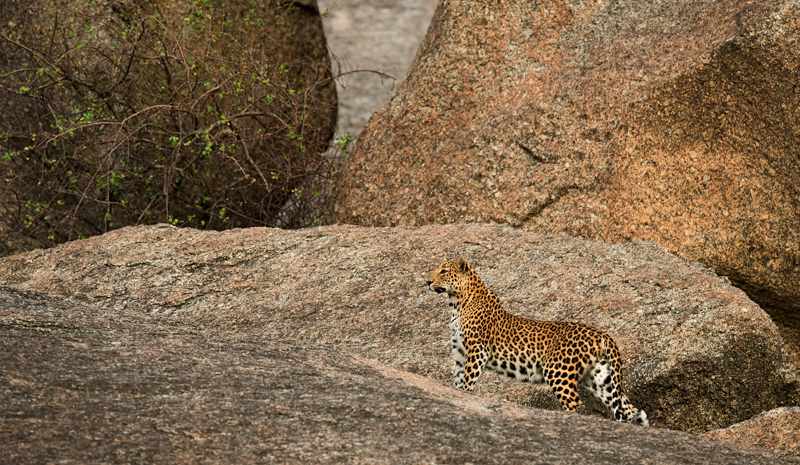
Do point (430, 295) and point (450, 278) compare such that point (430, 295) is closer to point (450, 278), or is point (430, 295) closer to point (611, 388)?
point (450, 278)

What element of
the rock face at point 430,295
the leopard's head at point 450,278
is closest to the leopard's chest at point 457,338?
the leopard's head at point 450,278

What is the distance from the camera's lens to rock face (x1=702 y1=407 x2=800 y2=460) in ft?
20.5

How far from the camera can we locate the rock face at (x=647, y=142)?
31.6 ft

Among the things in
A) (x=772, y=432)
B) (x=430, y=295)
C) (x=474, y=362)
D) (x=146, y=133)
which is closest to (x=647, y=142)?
(x=430, y=295)

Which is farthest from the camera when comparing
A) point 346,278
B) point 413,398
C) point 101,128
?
point 101,128

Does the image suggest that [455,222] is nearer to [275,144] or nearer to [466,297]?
[466,297]

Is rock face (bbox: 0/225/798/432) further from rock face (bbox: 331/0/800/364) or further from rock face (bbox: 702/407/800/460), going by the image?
rock face (bbox: 702/407/800/460)

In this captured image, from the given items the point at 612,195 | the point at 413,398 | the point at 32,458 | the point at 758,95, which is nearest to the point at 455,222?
the point at 612,195

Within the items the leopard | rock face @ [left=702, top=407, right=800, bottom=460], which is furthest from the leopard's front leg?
rock face @ [left=702, top=407, right=800, bottom=460]

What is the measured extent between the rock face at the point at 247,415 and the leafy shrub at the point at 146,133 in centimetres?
640

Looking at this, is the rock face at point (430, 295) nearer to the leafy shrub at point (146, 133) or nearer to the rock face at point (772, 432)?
the rock face at point (772, 432)

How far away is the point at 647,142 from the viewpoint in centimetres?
978

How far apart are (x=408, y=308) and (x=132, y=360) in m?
3.22

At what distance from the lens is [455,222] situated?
10531 millimetres
